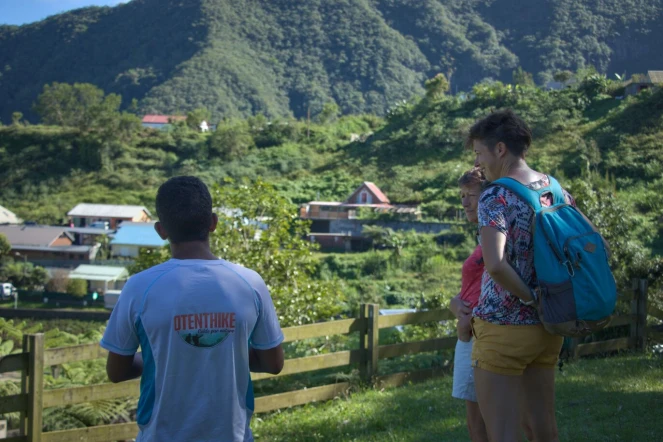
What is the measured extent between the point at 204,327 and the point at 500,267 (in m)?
1.09

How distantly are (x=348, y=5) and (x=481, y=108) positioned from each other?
89758mm

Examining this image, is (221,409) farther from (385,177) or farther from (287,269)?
(385,177)

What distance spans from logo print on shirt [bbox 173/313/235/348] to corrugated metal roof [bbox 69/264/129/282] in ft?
91.8

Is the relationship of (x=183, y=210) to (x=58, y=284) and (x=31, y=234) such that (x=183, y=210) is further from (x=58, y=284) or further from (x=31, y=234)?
(x=31, y=234)

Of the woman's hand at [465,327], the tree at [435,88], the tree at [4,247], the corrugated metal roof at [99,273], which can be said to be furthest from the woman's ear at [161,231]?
the tree at [435,88]

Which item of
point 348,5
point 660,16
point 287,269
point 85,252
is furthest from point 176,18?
point 287,269

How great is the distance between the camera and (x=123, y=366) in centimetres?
228

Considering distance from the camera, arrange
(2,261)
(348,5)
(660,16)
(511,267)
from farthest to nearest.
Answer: (348,5)
(660,16)
(2,261)
(511,267)

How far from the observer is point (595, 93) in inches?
1802

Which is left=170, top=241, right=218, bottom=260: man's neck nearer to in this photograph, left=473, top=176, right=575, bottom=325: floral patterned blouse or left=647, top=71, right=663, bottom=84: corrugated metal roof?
left=473, top=176, right=575, bottom=325: floral patterned blouse

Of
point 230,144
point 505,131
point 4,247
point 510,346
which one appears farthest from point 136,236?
point 510,346

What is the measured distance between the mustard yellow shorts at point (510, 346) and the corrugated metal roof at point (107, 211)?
129ft

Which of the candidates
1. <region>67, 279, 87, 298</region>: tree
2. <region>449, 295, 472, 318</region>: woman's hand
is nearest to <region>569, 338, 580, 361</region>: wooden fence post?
<region>449, 295, 472, 318</region>: woman's hand

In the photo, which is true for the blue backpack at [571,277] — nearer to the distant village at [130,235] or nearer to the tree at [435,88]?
the distant village at [130,235]
